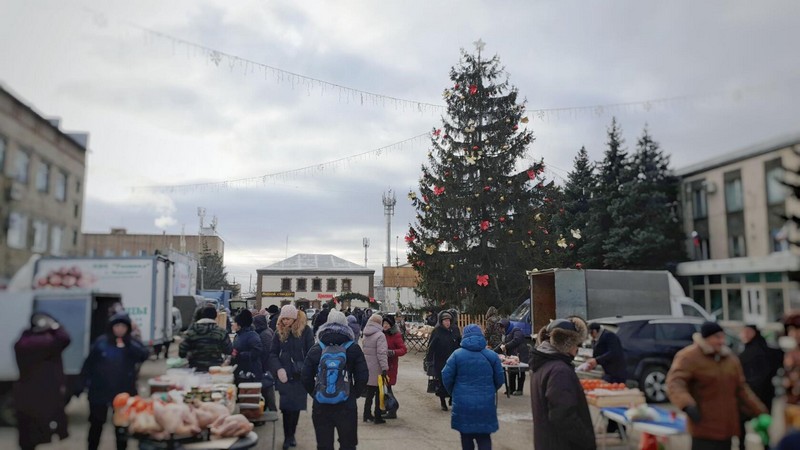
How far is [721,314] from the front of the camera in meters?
5.86

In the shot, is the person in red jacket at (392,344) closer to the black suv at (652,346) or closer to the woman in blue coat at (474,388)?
the black suv at (652,346)

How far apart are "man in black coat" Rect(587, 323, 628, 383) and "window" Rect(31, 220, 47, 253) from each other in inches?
293

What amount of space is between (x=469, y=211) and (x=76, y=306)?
64.1 ft

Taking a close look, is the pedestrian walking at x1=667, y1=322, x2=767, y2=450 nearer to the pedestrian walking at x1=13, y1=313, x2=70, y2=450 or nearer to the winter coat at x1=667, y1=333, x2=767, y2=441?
the winter coat at x1=667, y1=333, x2=767, y2=441

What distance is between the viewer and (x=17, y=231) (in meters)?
5.35

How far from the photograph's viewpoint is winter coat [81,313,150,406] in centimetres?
584

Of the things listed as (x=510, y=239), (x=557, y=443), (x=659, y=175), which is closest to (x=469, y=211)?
(x=510, y=239)

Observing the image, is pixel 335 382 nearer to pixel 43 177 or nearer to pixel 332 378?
pixel 332 378

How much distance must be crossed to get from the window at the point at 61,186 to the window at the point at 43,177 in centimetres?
14

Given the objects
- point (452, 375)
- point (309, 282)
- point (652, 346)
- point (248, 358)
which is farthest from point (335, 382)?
point (309, 282)

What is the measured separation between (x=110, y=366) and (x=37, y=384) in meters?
0.72

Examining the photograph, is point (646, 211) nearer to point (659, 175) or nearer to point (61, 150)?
point (659, 175)

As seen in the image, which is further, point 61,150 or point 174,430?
point 61,150

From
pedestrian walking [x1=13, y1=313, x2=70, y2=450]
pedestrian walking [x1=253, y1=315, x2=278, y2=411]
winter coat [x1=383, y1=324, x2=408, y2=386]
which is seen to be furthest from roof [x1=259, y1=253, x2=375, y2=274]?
pedestrian walking [x1=13, y1=313, x2=70, y2=450]
